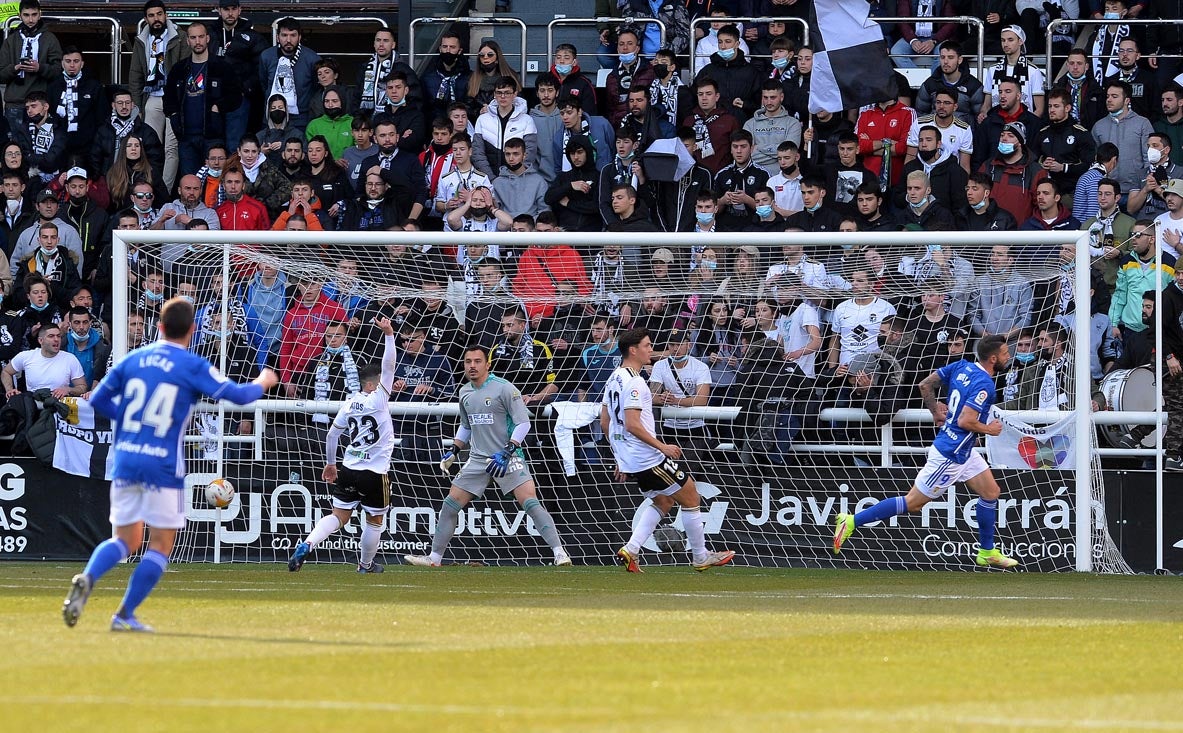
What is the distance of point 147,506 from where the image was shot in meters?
9.62

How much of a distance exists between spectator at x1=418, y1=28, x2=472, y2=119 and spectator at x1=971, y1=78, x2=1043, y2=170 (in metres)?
6.14

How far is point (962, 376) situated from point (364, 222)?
7.53 meters

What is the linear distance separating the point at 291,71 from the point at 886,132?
7327 millimetres

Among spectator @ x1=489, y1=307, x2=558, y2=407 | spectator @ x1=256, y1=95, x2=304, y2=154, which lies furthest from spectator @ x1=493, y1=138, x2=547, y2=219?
spectator @ x1=256, y1=95, x2=304, y2=154

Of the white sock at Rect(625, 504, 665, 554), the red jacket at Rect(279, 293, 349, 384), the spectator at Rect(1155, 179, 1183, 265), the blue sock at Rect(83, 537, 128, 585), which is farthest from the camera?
the spectator at Rect(1155, 179, 1183, 265)

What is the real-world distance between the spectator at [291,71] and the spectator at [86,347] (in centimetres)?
410

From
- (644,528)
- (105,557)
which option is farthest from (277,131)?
(105,557)

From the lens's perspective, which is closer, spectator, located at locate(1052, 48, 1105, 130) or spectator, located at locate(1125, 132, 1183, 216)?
spectator, located at locate(1125, 132, 1183, 216)

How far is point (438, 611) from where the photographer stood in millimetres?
11148

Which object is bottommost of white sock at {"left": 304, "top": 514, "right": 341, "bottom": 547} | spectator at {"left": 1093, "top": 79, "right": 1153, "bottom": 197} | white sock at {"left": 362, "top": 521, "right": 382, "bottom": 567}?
white sock at {"left": 362, "top": 521, "right": 382, "bottom": 567}

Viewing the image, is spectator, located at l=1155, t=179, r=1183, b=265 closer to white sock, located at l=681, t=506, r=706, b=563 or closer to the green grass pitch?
the green grass pitch

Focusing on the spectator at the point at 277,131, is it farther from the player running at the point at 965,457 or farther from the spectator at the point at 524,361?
the player running at the point at 965,457

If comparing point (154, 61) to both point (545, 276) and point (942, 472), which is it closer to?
point (545, 276)

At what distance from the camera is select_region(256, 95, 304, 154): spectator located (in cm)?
2019
